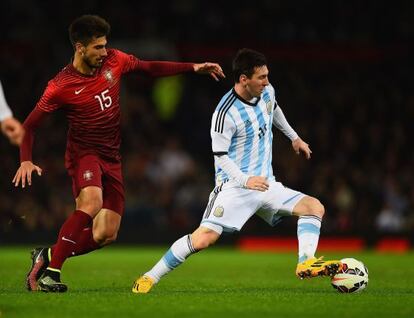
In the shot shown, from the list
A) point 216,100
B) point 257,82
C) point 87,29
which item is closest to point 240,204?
point 257,82

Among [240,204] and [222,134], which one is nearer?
[222,134]

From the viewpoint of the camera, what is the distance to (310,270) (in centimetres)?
823

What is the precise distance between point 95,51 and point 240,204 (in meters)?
1.68

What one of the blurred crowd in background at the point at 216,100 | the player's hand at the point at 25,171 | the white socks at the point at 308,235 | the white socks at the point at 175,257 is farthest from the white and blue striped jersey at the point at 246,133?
the blurred crowd in background at the point at 216,100

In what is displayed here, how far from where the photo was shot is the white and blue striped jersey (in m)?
8.59

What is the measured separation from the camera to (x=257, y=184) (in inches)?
325

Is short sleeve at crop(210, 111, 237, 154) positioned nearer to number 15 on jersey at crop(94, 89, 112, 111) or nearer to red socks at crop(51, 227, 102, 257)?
number 15 on jersey at crop(94, 89, 112, 111)

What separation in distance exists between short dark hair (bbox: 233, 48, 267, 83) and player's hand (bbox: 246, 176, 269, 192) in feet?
2.90

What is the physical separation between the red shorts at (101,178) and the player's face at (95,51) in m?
0.79

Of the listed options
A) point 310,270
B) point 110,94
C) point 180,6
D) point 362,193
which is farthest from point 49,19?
point 310,270

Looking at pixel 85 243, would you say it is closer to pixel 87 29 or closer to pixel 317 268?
pixel 87 29

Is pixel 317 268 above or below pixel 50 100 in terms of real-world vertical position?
below

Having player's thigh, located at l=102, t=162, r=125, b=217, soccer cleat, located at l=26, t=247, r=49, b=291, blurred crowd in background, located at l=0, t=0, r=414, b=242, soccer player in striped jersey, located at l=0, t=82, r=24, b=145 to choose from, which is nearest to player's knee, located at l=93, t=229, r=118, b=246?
player's thigh, located at l=102, t=162, r=125, b=217

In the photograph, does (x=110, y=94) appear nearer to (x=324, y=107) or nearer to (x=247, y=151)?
(x=247, y=151)
